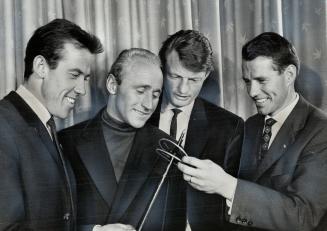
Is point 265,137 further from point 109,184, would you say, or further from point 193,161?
point 109,184

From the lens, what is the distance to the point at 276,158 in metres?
2.19

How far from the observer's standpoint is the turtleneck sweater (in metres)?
2.10

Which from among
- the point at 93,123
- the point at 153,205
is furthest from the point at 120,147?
the point at 153,205

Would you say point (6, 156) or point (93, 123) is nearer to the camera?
point (6, 156)

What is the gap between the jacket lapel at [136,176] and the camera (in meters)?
2.07

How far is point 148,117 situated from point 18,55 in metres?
0.63

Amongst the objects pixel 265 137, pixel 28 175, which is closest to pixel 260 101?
pixel 265 137

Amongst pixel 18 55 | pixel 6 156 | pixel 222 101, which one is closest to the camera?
pixel 6 156

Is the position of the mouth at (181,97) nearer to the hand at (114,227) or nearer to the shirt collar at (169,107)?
the shirt collar at (169,107)

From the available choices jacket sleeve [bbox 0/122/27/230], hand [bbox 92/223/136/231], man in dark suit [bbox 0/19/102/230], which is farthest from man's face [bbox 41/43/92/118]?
hand [bbox 92/223/136/231]

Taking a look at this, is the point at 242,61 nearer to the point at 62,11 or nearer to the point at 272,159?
the point at 272,159

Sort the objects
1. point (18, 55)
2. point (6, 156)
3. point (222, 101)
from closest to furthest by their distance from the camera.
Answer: point (6, 156) < point (18, 55) < point (222, 101)

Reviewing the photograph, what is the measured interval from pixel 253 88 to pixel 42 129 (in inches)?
38.3

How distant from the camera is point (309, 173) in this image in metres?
2.17
